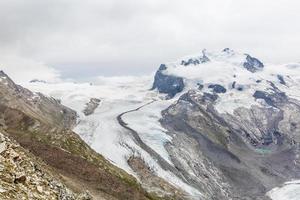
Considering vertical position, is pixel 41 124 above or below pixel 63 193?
below

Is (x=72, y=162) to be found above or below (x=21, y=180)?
below

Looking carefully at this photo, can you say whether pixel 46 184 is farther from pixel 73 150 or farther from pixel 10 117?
pixel 10 117

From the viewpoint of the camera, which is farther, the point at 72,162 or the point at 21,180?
the point at 72,162

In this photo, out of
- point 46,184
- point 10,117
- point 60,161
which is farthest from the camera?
point 10,117

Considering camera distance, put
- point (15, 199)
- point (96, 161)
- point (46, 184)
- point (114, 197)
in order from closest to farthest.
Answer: point (15, 199)
point (46, 184)
point (114, 197)
point (96, 161)

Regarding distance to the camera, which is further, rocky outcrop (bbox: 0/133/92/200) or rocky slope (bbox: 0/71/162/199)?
rocky slope (bbox: 0/71/162/199)

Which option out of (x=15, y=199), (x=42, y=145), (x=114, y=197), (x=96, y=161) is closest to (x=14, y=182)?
(x=15, y=199)

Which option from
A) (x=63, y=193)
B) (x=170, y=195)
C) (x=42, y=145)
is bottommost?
(x=170, y=195)

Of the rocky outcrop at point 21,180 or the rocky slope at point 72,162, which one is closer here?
the rocky outcrop at point 21,180

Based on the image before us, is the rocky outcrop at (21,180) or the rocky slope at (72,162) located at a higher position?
the rocky outcrop at (21,180)

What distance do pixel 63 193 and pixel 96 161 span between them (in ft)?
432

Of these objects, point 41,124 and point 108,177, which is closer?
point 108,177

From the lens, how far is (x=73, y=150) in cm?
16538

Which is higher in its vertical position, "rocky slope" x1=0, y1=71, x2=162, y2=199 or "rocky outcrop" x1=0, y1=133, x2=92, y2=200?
"rocky outcrop" x1=0, y1=133, x2=92, y2=200
